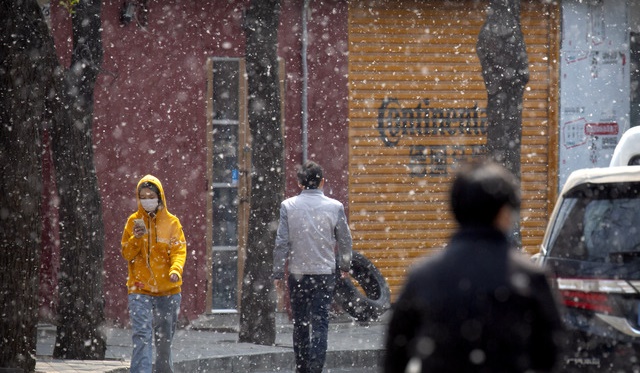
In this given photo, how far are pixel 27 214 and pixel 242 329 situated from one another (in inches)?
167

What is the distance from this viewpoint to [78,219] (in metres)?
12.7

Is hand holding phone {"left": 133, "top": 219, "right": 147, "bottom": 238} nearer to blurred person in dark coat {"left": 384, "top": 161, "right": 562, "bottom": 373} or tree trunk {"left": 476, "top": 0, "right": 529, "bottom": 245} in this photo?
tree trunk {"left": 476, "top": 0, "right": 529, "bottom": 245}

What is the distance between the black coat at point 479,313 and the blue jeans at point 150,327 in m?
6.35

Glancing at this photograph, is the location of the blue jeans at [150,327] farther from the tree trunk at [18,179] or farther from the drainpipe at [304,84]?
the drainpipe at [304,84]

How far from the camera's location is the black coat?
168 inches

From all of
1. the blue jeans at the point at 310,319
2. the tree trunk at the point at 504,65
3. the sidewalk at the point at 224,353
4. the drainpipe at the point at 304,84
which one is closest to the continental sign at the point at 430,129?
the drainpipe at the point at 304,84

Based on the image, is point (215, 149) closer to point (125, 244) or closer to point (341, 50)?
point (341, 50)

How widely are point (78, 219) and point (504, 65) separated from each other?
4601mm

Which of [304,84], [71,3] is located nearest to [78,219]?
[71,3]

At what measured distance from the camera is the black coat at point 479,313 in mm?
4266

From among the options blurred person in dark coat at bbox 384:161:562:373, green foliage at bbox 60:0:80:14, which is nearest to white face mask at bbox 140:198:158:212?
green foliage at bbox 60:0:80:14

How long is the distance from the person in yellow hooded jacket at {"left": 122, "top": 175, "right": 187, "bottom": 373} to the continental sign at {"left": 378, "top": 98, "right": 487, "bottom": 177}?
300 inches

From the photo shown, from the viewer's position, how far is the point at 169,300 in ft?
35.2

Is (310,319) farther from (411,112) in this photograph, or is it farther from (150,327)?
(411,112)
